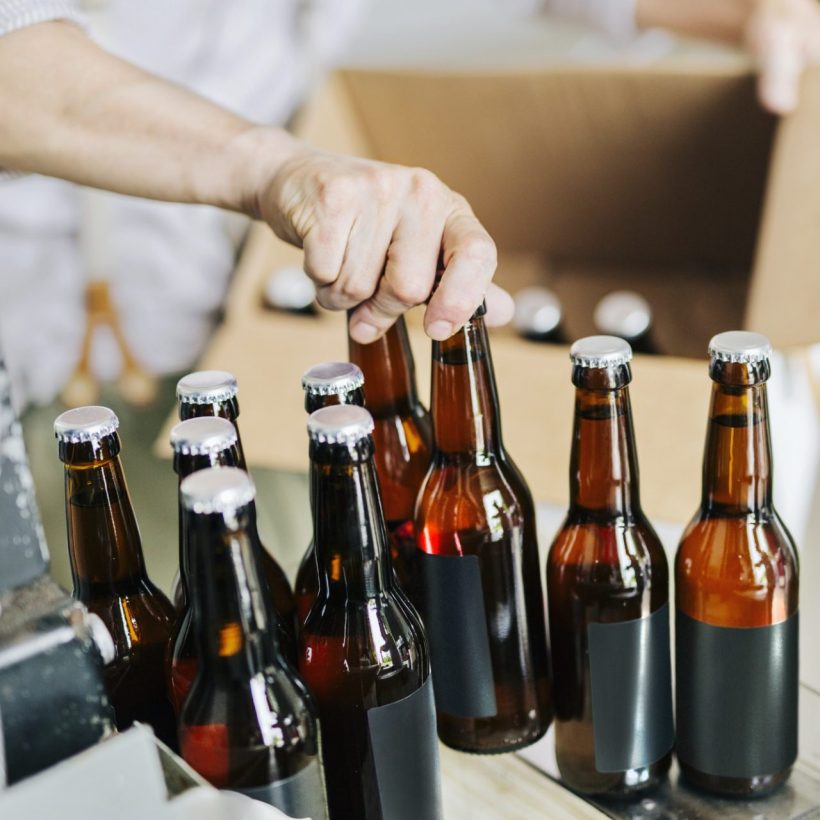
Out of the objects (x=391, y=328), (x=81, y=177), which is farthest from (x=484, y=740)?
(x=81, y=177)

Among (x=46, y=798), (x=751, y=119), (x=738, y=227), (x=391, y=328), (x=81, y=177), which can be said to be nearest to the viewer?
(x=46, y=798)

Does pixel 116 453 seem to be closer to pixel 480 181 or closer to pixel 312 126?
pixel 312 126

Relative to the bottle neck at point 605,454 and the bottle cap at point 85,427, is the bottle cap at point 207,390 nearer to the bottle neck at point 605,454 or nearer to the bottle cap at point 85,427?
the bottle cap at point 85,427

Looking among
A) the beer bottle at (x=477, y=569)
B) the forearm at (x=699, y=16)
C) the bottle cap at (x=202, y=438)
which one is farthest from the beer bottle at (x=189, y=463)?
the forearm at (x=699, y=16)

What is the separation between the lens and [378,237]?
0.63 metres

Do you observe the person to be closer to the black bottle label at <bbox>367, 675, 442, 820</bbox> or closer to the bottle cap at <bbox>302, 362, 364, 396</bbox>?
the bottle cap at <bbox>302, 362, 364, 396</bbox>

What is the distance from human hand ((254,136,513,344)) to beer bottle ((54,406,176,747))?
7.0 inches

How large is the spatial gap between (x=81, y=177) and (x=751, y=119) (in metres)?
0.82

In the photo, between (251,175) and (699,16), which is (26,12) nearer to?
(251,175)

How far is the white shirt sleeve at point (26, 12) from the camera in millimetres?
773

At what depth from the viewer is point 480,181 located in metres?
1.41

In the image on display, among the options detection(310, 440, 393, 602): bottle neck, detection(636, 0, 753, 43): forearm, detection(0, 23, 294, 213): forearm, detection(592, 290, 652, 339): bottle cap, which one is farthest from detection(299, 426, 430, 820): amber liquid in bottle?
detection(636, 0, 753, 43): forearm

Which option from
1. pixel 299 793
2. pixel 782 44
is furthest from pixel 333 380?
pixel 782 44

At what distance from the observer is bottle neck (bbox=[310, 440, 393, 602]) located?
48 centimetres
